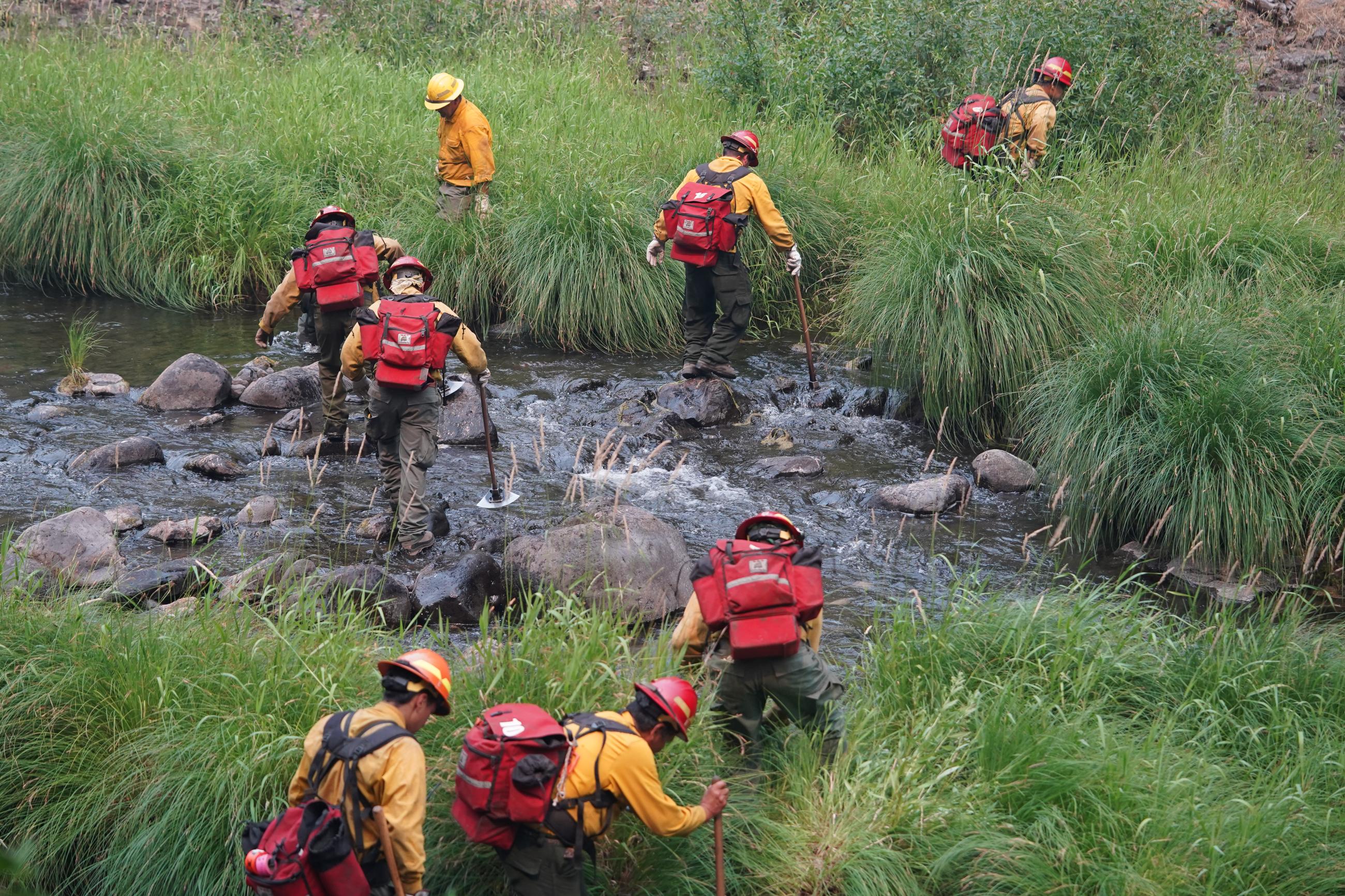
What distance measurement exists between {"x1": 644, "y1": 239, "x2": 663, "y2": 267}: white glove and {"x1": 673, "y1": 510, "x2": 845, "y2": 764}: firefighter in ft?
15.8

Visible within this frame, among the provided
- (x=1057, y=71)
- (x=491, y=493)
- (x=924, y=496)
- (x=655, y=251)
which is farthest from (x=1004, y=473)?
(x=1057, y=71)

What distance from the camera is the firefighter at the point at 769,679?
421cm

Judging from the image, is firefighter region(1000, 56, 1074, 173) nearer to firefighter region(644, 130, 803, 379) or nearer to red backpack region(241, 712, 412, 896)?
firefighter region(644, 130, 803, 379)

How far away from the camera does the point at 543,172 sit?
10.3 meters

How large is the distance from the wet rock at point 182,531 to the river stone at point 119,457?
3.28 ft

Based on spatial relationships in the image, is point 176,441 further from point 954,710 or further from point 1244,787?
point 1244,787

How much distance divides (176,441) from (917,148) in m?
7.20

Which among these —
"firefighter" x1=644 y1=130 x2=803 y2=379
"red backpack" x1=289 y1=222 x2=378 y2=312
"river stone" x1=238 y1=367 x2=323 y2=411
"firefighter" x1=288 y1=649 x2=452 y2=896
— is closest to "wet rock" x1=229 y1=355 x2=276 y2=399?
"river stone" x1=238 y1=367 x2=323 y2=411

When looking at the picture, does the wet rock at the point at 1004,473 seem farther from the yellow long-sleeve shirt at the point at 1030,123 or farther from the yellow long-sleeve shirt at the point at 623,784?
the yellow long-sleeve shirt at the point at 623,784

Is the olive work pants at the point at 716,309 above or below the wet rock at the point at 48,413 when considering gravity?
above

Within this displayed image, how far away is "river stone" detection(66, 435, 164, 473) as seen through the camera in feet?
24.8

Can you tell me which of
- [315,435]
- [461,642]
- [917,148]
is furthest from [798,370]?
[461,642]

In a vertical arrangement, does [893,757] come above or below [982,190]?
below

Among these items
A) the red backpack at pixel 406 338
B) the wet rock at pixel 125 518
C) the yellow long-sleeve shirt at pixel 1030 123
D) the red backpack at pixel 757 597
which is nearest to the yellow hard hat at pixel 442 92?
the red backpack at pixel 406 338
